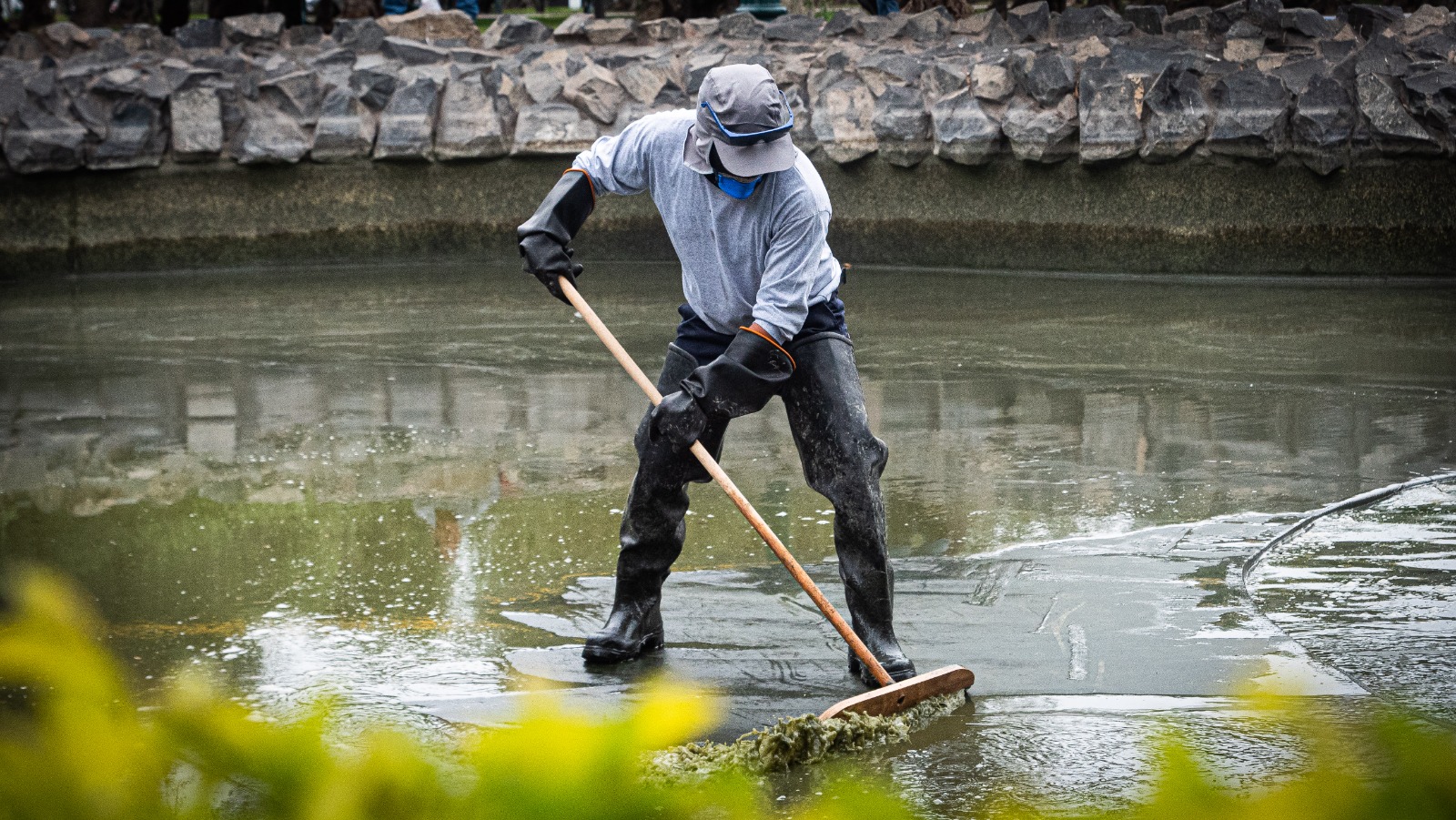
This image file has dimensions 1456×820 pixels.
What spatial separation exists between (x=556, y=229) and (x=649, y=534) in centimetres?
88

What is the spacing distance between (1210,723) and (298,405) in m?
4.91

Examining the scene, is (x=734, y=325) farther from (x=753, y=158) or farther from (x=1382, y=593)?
(x=1382, y=593)

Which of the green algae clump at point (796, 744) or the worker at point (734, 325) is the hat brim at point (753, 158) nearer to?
the worker at point (734, 325)

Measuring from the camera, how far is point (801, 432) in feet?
13.2

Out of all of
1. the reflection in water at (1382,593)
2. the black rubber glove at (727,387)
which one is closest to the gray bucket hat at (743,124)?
the black rubber glove at (727,387)

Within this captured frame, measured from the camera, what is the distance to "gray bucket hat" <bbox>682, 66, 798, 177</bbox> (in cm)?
373

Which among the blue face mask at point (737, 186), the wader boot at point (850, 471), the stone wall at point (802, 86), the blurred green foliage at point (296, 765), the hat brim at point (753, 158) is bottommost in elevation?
the wader boot at point (850, 471)

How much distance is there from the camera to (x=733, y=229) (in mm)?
3930

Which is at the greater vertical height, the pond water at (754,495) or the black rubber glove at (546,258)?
the black rubber glove at (546,258)

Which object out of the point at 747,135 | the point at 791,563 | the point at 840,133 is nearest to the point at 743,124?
the point at 747,135

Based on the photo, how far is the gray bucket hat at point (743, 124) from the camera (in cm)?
373

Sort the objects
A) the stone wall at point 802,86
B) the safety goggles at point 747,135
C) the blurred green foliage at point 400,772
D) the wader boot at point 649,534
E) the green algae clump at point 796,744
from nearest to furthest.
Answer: the blurred green foliage at point 400,772, the green algae clump at point 796,744, the safety goggles at point 747,135, the wader boot at point 649,534, the stone wall at point 802,86

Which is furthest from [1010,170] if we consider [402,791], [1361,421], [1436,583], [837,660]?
[402,791]

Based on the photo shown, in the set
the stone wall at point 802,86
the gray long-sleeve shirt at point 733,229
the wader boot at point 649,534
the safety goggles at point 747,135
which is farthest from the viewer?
the stone wall at point 802,86
